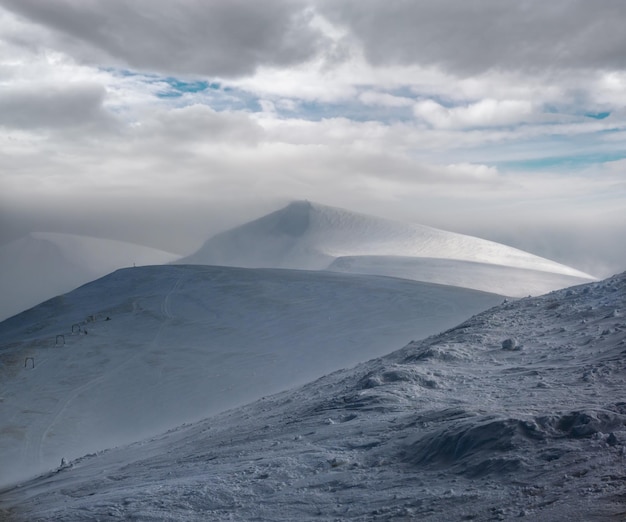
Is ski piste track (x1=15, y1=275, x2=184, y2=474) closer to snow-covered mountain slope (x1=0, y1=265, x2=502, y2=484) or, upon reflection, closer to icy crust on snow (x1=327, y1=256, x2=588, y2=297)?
snow-covered mountain slope (x1=0, y1=265, x2=502, y2=484)

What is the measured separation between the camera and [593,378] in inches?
331

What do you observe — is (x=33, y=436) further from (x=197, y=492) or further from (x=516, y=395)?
(x=516, y=395)

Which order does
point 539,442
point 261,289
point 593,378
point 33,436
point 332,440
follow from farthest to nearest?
point 261,289 < point 33,436 < point 593,378 < point 332,440 < point 539,442

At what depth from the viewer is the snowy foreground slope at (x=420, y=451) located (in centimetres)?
578

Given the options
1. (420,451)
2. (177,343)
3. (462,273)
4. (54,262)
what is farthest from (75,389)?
(54,262)

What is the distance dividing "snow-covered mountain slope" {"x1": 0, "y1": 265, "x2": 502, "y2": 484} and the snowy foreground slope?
4.91 meters

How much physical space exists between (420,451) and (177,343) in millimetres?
15967

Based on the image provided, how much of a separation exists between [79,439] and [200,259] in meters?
33.9

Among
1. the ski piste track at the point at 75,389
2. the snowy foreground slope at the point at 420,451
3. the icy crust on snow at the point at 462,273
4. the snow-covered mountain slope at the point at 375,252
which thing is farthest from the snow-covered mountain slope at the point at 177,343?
the snow-covered mountain slope at the point at 375,252

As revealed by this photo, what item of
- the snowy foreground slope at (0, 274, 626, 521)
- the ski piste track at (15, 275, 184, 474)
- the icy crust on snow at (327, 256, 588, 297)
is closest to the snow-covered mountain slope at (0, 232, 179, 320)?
the ski piste track at (15, 275, 184, 474)

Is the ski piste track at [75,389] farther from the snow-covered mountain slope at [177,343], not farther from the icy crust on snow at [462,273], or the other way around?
the icy crust on snow at [462,273]

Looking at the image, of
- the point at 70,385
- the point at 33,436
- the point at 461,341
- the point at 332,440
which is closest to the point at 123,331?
the point at 70,385

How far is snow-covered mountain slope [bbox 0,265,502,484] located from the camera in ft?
54.4

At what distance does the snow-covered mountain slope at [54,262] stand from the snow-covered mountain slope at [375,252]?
17.4ft
